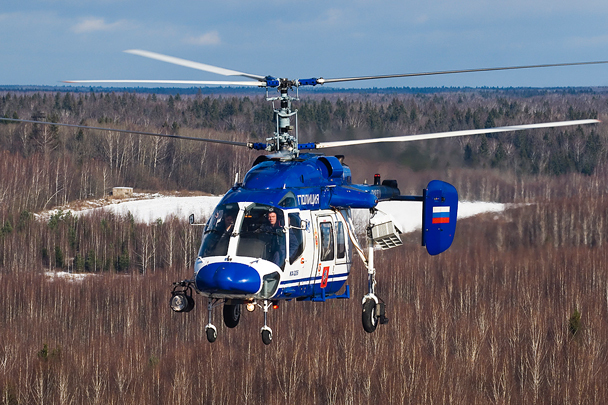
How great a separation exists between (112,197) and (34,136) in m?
18.1

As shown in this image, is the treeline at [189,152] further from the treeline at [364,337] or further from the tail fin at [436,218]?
the tail fin at [436,218]

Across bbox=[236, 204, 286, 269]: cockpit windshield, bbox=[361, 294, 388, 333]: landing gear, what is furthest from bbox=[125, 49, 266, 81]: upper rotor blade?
bbox=[361, 294, 388, 333]: landing gear

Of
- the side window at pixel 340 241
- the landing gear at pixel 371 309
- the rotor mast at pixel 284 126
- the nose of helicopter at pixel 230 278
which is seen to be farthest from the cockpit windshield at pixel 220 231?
the landing gear at pixel 371 309

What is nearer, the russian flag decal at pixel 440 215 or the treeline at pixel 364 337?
the russian flag decal at pixel 440 215

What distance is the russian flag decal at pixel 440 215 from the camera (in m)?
21.0

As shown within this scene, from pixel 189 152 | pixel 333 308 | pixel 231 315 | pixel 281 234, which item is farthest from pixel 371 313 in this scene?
pixel 189 152

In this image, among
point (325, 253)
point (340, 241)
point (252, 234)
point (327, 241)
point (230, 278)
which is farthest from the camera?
point (340, 241)

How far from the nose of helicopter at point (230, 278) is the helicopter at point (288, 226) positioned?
0.06 feet

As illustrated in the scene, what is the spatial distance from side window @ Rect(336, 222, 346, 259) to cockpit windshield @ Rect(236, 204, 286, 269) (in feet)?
6.89

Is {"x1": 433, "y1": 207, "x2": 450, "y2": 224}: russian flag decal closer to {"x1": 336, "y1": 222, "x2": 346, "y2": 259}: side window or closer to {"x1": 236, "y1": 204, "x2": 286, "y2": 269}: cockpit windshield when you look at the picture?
{"x1": 336, "y1": 222, "x2": 346, "y2": 259}: side window

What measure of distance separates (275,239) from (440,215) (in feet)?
14.5

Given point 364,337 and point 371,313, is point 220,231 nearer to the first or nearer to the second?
point 371,313

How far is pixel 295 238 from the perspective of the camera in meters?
18.8

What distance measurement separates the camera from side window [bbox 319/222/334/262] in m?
19.8
